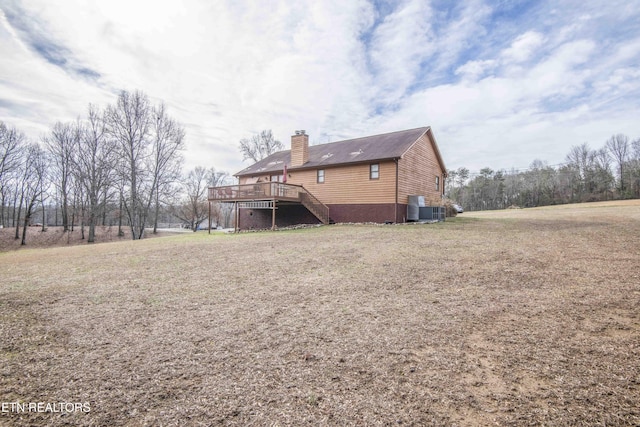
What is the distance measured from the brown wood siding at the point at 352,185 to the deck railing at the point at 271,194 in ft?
2.44

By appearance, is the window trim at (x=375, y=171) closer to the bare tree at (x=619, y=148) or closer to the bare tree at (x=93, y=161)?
the bare tree at (x=93, y=161)

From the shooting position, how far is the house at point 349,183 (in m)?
17.5

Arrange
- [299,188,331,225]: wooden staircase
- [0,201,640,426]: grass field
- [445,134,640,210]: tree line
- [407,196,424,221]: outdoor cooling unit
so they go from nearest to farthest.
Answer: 1. [0,201,640,426]: grass field
2. [407,196,424,221]: outdoor cooling unit
3. [299,188,331,225]: wooden staircase
4. [445,134,640,210]: tree line

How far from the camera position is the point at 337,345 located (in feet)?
10.9

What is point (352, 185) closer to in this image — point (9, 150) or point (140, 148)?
point (140, 148)

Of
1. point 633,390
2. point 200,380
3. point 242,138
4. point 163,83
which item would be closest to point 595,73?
point 633,390

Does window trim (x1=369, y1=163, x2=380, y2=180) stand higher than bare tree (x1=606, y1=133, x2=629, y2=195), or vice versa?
bare tree (x1=606, y1=133, x2=629, y2=195)

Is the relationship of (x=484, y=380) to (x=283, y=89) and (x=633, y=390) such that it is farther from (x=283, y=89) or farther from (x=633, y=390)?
(x=283, y=89)

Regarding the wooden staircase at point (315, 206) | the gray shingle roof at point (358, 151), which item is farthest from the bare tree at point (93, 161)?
the wooden staircase at point (315, 206)

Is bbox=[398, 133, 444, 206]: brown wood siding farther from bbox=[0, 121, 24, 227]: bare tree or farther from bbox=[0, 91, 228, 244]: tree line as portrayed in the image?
bbox=[0, 121, 24, 227]: bare tree

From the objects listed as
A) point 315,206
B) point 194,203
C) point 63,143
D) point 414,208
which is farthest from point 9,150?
point 414,208

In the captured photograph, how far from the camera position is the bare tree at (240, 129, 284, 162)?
1539 inches

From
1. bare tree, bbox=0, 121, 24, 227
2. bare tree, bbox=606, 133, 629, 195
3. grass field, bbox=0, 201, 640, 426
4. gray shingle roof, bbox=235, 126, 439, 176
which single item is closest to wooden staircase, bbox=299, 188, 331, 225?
gray shingle roof, bbox=235, 126, 439, 176

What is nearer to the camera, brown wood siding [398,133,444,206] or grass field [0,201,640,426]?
grass field [0,201,640,426]
